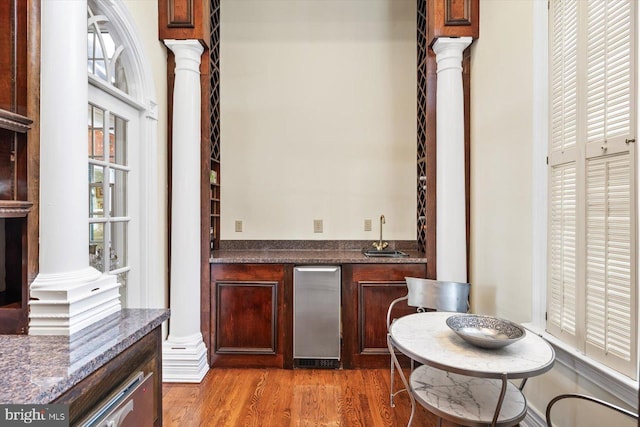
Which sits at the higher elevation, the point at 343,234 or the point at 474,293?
the point at 343,234

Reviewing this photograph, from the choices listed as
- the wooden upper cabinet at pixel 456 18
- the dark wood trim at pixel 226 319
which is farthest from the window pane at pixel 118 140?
the wooden upper cabinet at pixel 456 18

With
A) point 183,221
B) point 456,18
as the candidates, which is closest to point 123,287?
point 183,221

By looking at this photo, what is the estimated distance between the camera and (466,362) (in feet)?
4.06

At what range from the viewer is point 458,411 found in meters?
1.35

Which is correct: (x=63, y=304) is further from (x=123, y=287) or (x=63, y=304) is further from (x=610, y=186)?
(x=610, y=186)

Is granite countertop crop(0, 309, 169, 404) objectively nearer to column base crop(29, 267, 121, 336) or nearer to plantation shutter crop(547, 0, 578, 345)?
column base crop(29, 267, 121, 336)

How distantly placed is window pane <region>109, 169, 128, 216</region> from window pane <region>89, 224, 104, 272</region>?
0.17 m

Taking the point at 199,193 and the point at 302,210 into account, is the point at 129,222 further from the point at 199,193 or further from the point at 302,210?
the point at 302,210

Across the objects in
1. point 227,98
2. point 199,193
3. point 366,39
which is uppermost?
point 366,39

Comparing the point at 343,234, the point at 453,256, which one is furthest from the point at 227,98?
the point at 453,256

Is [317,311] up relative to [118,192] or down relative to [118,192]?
down

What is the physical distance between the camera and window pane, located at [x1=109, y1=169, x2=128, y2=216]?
211 centimetres

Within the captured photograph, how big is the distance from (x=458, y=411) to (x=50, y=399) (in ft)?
4.53

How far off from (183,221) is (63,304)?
1.28m
